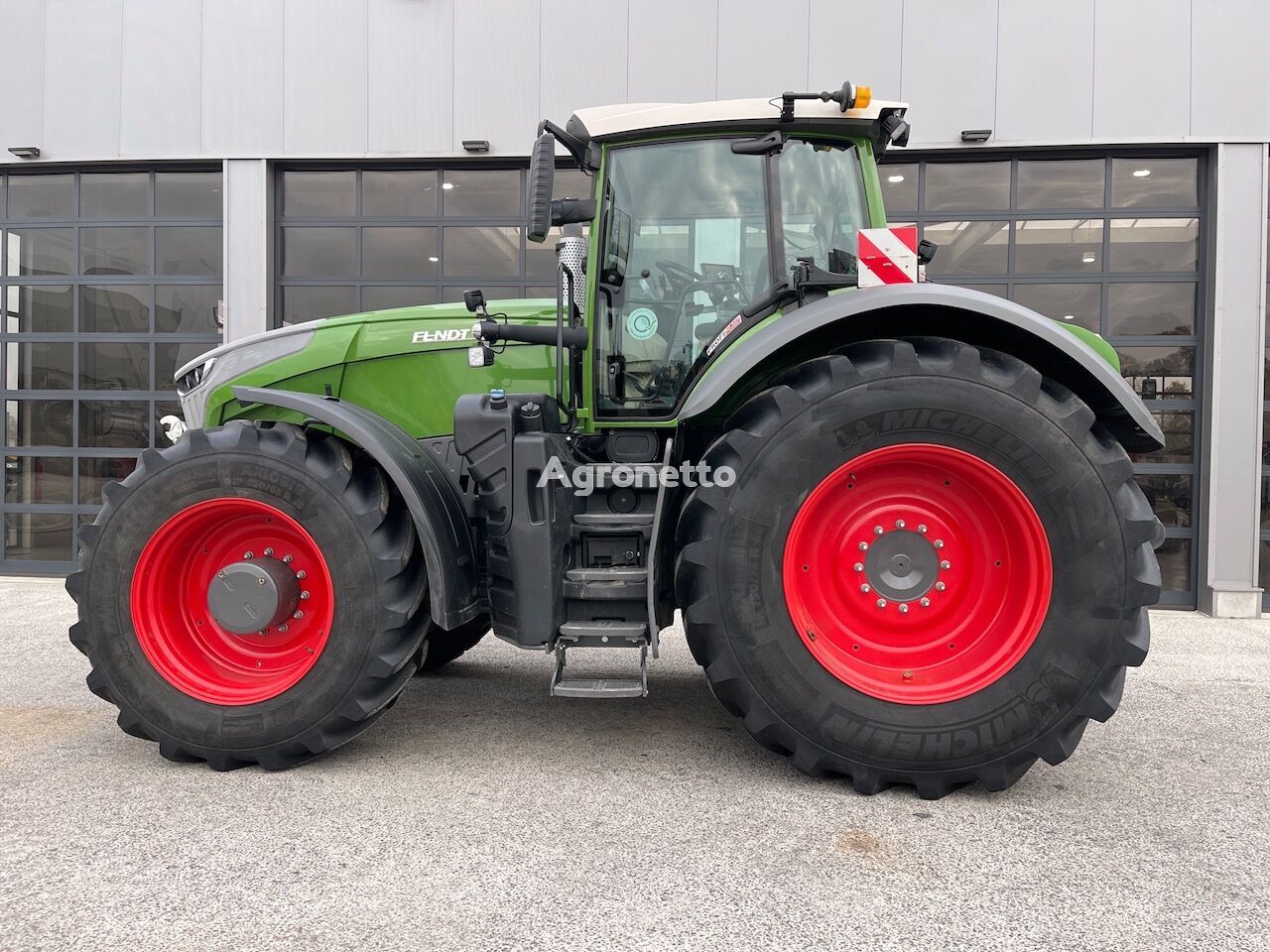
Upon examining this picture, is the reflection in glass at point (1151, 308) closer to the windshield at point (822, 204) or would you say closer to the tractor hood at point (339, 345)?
the windshield at point (822, 204)

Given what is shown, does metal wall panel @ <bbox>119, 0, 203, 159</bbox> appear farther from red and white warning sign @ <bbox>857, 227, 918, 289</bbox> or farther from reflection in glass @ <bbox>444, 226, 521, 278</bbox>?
red and white warning sign @ <bbox>857, 227, 918, 289</bbox>

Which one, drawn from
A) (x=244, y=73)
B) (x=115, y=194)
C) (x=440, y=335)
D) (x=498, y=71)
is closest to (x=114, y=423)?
(x=115, y=194)

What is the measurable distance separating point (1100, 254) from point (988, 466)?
5389mm

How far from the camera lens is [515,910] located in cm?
174

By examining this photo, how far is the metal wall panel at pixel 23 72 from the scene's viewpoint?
6965 mm

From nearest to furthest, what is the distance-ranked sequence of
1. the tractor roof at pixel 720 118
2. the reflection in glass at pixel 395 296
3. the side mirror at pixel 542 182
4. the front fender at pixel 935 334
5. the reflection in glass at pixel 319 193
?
the front fender at pixel 935 334 → the side mirror at pixel 542 182 → the tractor roof at pixel 720 118 → the reflection in glass at pixel 395 296 → the reflection in glass at pixel 319 193

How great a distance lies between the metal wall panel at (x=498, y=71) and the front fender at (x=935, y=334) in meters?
4.95

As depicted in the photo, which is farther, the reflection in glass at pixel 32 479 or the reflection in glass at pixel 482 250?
the reflection in glass at pixel 32 479

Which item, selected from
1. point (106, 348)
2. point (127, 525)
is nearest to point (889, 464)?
point (127, 525)

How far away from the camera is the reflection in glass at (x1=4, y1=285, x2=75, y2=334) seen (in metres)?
7.39

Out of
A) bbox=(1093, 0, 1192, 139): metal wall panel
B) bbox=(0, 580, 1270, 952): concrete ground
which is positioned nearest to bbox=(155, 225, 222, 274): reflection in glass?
bbox=(0, 580, 1270, 952): concrete ground

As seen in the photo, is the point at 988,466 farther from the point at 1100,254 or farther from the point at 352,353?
the point at 1100,254

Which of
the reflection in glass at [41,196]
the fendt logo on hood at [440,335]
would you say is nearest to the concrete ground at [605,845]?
the fendt logo on hood at [440,335]

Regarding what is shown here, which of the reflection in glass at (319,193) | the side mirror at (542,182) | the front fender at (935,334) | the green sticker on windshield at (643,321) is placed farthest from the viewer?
the reflection in glass at (319,193)
